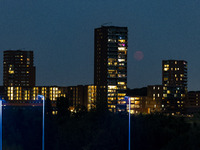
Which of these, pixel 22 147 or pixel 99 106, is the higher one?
pixel 99 106

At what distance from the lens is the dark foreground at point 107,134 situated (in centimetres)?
4795

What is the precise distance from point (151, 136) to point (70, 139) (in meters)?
12.1

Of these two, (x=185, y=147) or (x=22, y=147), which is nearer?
(x=185, y=147)

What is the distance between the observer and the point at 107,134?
51719 mm

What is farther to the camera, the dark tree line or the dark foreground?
the dark foreground

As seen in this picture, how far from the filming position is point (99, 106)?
69.9m

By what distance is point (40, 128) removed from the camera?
218 feet

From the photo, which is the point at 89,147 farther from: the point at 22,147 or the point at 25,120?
the point at 25,120

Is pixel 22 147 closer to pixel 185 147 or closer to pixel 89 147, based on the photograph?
pixel 89 147

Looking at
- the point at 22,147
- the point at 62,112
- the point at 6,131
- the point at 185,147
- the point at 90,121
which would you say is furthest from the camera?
the point at 62,112

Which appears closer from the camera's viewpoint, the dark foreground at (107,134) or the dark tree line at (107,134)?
the dark tree line at (107,134)

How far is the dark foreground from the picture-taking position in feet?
157

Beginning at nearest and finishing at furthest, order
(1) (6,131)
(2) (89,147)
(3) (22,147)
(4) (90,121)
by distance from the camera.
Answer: (2) (89,147) → (3) (22,147) → (1) (6,131) → (4) (90,121)

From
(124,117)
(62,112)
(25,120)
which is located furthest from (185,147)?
(62,112)
